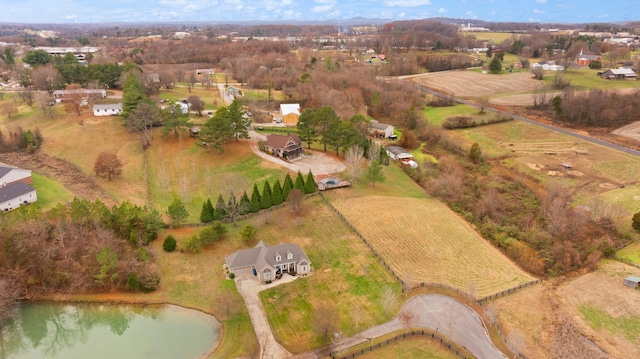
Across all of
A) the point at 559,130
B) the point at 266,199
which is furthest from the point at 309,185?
the point at 559,130

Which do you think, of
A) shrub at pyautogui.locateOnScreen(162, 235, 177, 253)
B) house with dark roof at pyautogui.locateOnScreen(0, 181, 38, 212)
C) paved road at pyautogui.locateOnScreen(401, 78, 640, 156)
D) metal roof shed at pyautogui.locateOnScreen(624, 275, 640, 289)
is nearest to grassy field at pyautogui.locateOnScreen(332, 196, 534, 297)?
metal roof shed at pyautogui.locateOnScreen(624, 275, 640, 289)

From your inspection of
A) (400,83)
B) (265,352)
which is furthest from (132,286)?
(400,83)

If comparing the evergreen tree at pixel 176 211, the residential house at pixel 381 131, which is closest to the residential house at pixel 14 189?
the evergreen tree at pixel 176 211

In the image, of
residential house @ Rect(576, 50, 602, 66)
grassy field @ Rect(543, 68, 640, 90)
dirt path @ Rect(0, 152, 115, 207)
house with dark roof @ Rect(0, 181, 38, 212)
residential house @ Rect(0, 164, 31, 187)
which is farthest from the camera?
residential house @ Rect(576, 50, 602, 66)

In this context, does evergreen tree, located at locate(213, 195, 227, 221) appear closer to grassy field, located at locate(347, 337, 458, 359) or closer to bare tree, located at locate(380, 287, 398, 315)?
bare tree, located at locate(380, 287, 398, 315)

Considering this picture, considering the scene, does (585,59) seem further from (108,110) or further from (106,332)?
(106,332)

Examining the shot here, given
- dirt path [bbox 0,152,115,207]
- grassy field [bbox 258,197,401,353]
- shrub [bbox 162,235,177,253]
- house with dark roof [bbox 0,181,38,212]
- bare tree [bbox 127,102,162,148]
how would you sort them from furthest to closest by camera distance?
1. bare tree [bbox 127,102,162,148]
2. dirt path [bbox 0,152,115,207]
3. house with dark roof [bbox 0,181,38,212]
4. shrub [bbox 162,235,177,253]
5. grassy field [bbox 258,197,401,353]
